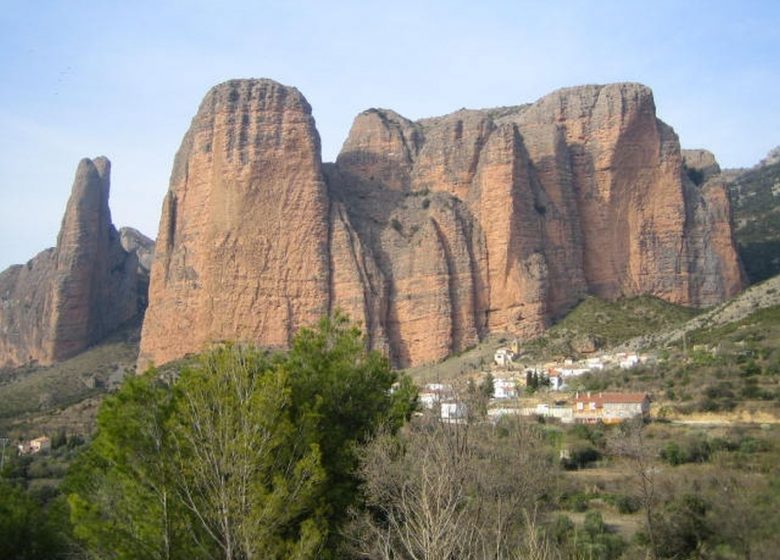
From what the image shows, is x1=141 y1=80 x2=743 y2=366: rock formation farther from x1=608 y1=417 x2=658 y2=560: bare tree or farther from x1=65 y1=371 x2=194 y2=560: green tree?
x1=65 y1=371 x2=194 y2=560: green tree

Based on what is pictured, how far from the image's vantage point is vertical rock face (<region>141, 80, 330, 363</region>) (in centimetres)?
6762

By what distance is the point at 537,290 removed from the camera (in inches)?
2623

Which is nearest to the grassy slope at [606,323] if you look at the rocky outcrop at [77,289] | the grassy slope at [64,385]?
the grassy slope at [64,385]

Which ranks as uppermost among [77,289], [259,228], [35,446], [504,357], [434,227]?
[259,228]

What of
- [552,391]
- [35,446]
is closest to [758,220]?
[552,391]

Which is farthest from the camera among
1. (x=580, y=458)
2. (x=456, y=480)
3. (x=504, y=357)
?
(x=504, y=357)

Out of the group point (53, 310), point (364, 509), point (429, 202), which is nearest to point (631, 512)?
point (364, 509)

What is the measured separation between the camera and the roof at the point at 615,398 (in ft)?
138

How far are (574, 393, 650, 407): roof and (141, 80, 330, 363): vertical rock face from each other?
88.5 feet

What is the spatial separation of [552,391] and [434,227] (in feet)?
69.9

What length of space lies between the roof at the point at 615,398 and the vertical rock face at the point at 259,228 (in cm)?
2697

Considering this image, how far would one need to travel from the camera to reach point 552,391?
5197 cm

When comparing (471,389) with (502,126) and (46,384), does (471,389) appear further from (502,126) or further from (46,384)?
(46,384)

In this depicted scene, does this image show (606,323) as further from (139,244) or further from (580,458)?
(139,244)
